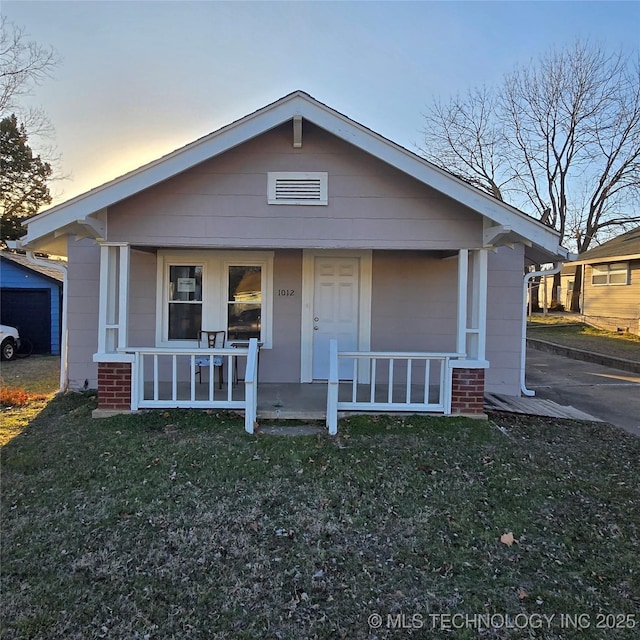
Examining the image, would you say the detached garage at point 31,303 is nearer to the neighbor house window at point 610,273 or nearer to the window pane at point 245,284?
the window pane at point 245,284

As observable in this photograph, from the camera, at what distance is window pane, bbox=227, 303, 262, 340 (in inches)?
295

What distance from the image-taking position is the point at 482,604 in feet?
8.61

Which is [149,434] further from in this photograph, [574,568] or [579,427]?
[579,427]

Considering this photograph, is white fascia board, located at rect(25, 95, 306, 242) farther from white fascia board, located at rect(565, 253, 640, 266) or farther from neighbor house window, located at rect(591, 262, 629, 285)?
neighbor house window, located at rect(591, 262, 629, 285)

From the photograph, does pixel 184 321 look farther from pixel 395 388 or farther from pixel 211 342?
pixel 395 388

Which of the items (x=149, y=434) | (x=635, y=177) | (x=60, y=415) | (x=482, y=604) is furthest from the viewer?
(x=635, y=177)

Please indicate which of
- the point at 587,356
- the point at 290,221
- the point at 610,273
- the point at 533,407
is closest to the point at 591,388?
the point at 533,407

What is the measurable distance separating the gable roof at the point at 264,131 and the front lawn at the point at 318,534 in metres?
2.50

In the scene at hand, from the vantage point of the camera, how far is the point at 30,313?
1448 cm

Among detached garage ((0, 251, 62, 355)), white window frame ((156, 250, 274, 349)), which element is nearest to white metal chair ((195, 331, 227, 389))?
white window frame ((156, 250, 274, 349))

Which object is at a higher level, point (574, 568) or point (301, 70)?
point (301, 70)

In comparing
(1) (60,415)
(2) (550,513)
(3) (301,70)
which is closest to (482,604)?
(2) (550,513)

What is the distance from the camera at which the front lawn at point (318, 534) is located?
2.51 m

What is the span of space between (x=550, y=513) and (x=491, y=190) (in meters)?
25.7
